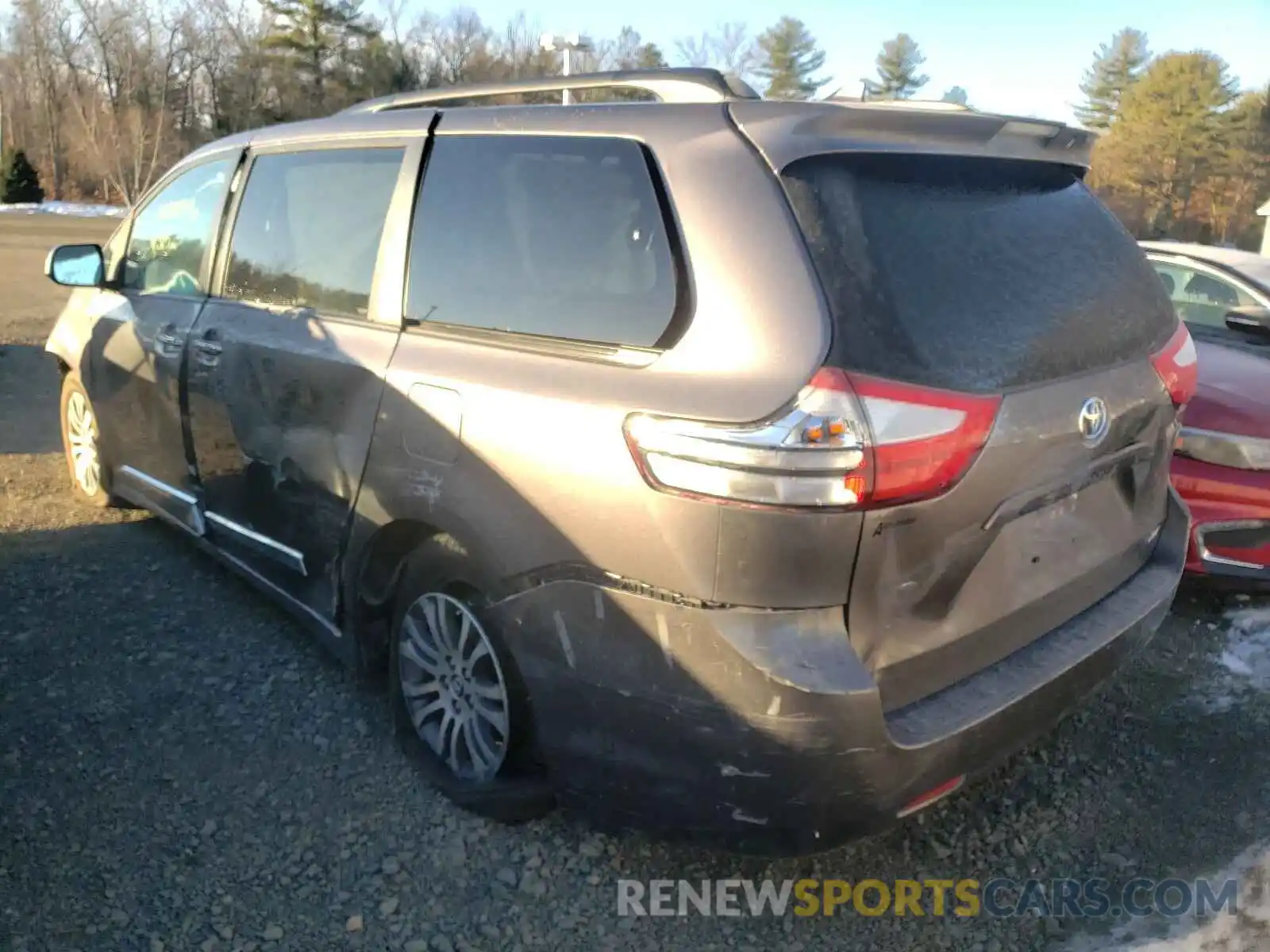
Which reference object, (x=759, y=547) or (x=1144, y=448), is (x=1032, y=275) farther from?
(x=759, y=547)

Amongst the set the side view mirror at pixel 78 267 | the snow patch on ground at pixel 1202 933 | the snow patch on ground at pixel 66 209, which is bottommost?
the snow patch on ground at pixel 1202 933

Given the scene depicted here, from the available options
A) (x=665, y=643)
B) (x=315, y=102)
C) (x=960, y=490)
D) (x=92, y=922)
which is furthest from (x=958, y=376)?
(x=315, y=102)

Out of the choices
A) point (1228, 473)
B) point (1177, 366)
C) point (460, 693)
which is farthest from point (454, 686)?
point (1228, 473)

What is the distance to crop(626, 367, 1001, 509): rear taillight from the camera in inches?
81.8

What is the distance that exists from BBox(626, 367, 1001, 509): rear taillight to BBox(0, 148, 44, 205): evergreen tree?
4311 centimetres

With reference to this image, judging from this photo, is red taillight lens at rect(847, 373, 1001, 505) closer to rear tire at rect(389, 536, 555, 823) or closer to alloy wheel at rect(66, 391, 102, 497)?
rear tire at rect(389, 536, 555, 823)

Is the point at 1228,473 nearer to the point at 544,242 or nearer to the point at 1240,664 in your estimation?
the point at 1240,664

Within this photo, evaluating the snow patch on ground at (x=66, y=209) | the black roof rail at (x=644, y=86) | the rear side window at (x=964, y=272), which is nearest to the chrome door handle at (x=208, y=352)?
the black roof rail at (x=644, y=86)

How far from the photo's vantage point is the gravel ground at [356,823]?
255cm

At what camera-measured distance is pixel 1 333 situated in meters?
10.5

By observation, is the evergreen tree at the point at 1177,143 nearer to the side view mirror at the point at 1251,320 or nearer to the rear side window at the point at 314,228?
the side view mirror at the point at 1251,320

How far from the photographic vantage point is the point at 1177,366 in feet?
9.60

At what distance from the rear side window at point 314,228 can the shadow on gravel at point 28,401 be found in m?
3.38

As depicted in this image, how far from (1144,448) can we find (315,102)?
48867mm
